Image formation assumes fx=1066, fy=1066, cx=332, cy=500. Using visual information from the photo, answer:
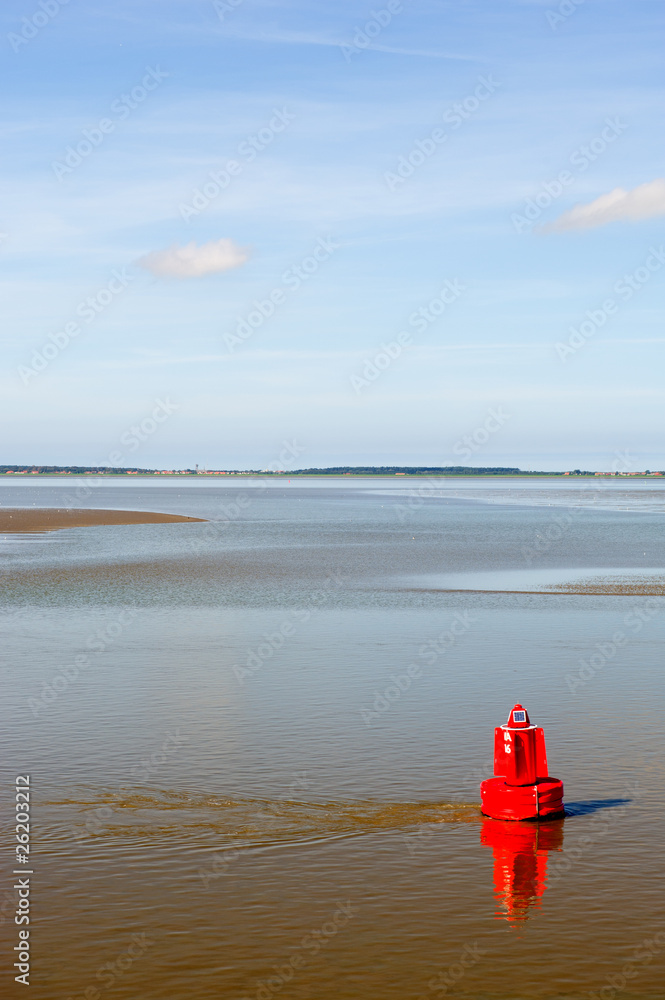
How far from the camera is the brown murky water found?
9445 millimetres

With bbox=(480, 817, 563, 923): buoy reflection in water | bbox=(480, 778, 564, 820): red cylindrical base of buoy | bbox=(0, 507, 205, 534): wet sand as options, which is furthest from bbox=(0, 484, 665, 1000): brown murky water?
bbox=(0, 507, 205, 534): wet sand

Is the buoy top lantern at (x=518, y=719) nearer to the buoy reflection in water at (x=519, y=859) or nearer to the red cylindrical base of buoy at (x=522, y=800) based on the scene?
the red cylindrical base of buoy at (x=522, y=800)

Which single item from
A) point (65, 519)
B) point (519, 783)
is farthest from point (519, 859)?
point (65, 519)

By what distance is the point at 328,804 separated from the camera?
1360 cm

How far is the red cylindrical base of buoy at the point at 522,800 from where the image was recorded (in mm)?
12875

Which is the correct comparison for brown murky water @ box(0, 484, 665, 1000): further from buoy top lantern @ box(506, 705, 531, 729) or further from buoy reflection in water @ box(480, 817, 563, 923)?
buoy top lantern @ box(506, 705, 531, 729)

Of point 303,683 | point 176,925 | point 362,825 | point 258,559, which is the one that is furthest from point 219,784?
point 258,559

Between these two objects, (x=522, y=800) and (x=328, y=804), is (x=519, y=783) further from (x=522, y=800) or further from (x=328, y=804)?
(x=328, y=804)

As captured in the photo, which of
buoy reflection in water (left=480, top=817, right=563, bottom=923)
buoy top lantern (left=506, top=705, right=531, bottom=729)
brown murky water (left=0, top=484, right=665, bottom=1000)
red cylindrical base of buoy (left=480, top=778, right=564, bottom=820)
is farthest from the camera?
buoy top lantern (left=506, top=705, right=531, bottom=729)

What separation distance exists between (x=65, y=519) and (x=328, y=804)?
86940mm

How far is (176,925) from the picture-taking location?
1007 cm

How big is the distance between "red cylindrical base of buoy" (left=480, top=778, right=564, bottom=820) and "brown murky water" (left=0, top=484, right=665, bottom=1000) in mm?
219

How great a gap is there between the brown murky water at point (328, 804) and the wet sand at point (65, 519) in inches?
2134

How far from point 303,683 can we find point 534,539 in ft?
170
